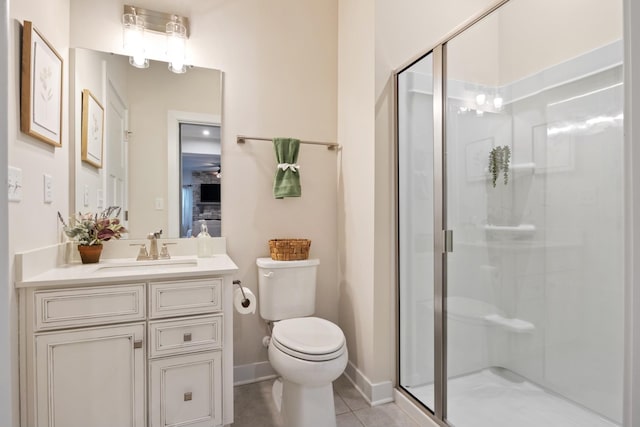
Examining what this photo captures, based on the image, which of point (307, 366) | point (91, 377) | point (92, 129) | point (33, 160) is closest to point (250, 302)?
point (307, 366)

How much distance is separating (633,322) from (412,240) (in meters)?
1.13

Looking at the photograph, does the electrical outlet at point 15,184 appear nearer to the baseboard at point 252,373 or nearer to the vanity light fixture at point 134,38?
the vanity light fixture at point 134,38

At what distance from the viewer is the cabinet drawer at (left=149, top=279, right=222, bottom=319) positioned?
143 centimetres

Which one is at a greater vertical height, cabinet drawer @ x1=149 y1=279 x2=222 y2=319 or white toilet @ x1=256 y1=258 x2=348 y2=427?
cabinet drawer @ x1=149 y1=279 x2=222 y2=319

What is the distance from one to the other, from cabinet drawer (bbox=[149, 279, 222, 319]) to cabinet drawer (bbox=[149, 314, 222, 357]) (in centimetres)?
4

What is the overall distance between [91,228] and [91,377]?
28.0 inches

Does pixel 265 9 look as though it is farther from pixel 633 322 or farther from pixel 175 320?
pixel 633 322

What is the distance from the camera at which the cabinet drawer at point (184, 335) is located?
1.42 metres

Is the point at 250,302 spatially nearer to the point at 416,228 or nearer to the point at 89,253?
the point at 89,253

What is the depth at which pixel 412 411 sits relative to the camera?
1729 millimetres

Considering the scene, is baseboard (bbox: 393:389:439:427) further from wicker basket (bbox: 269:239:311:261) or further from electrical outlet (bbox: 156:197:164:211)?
electrical outlet (bbox: 156:197:164:211)

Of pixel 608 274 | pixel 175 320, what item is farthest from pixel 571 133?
pixel 175 320

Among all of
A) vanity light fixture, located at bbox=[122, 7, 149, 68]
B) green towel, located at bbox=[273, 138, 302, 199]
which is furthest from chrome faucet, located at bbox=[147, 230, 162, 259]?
vanity light fixture, located at bbox=[122, 7, 149, 68]

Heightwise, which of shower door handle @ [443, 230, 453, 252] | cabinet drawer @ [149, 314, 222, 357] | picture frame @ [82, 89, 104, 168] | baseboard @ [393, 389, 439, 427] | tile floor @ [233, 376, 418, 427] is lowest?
tile floor @ [233, 376, 418, 427]
